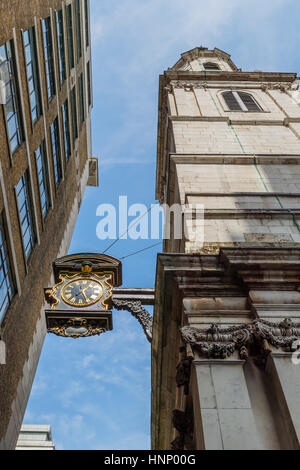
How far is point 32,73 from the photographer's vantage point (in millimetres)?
18375

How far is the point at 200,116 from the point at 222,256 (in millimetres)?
13571

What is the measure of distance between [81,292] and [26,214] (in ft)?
24.6

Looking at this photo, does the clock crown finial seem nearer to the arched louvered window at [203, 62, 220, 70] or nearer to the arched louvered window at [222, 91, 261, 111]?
the arched louvered window at [222, 91, 261, 111]

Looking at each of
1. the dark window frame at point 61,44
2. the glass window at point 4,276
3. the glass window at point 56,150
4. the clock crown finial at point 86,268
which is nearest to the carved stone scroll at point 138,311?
the clock crown finial at point 86,268

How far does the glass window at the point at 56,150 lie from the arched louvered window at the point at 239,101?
10324 mm

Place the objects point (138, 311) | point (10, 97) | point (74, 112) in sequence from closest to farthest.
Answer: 1. point (138, 311)
2. point (10, 97)
3. point (74, 112)

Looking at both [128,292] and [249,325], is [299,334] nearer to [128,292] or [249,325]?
[249,325]

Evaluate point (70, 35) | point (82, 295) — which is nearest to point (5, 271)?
point (82, 295)

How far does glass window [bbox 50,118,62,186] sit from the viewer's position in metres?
22.5

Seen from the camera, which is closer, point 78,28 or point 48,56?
point 48,56

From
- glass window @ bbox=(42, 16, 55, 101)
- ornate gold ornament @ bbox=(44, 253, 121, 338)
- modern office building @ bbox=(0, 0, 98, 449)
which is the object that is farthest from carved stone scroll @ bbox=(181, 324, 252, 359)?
glass window @ bbox=(42, 16, 55, 101)

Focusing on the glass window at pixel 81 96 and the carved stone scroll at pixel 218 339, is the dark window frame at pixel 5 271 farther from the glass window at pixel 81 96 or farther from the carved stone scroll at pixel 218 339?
the glass window at pixel 81 96

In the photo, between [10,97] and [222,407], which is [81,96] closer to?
[10,97]
